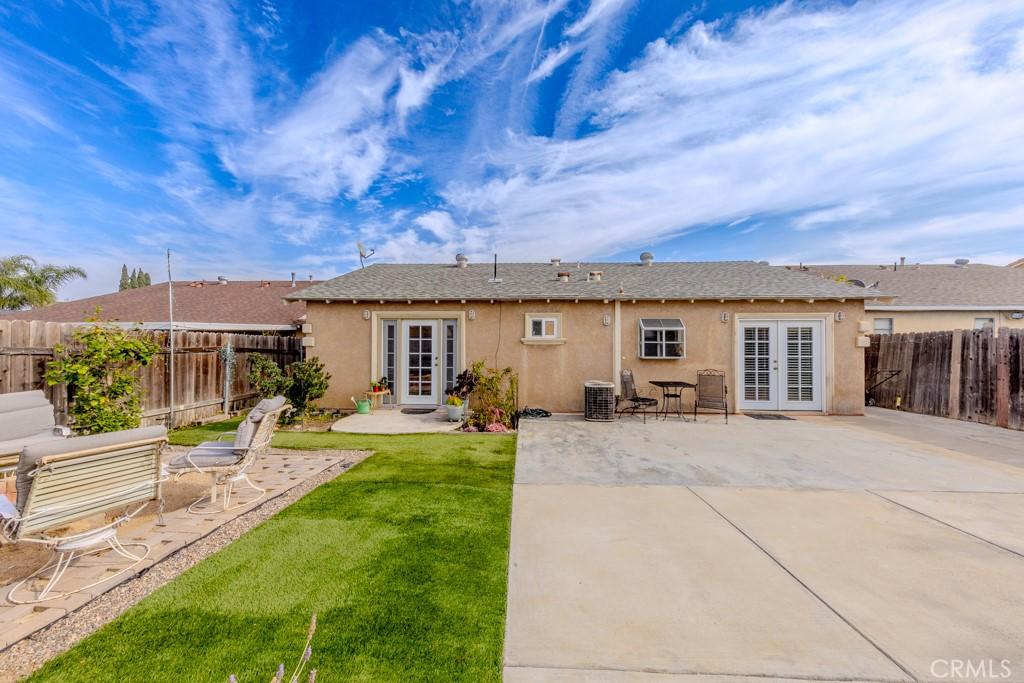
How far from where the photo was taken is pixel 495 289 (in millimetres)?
10938

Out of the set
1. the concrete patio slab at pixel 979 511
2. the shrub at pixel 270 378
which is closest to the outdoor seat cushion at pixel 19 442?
the shrub at pixel 270 378

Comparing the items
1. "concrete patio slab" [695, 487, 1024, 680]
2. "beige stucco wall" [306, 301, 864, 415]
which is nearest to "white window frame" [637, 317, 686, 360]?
"beige stucco wall" [306, 301, 864, 415]

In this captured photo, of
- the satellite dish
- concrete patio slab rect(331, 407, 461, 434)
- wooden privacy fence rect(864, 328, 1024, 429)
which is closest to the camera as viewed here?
concrete patio slab rect(331, 407, 461, 434)

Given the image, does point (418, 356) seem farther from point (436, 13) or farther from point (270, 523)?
point (436, 13)

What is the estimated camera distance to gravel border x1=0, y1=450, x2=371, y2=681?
2.15 m

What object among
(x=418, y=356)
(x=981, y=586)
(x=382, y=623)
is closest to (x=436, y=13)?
(x=418, y=356)

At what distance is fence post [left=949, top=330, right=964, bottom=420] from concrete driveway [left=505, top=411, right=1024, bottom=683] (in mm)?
4851

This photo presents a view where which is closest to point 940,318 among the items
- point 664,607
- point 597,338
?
point 597,338

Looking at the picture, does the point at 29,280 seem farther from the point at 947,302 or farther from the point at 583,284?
the point at 947,302

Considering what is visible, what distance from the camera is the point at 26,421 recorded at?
5.20m

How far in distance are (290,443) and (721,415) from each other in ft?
32.7

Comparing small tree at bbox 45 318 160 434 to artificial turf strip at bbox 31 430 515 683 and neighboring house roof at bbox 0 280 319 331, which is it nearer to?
artificial turf strip at bbox 31 430 515 683
